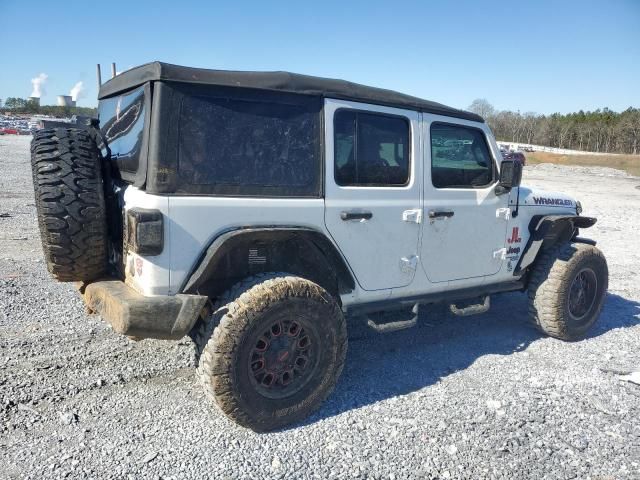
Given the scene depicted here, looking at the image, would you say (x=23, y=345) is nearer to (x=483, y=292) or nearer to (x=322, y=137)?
(x=322, y=137)

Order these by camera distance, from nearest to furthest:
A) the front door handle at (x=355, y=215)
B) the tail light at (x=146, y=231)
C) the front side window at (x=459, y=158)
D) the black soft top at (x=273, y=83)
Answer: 1. the tail light at (x=146, y=231)
2. the black soft top at (x=273, y=83)
3. the front door handle at (x=355, y=215)
4. the front side window at (x=459, y=158)

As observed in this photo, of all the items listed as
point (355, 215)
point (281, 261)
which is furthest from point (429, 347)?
point (281, 261)

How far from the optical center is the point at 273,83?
123 inches

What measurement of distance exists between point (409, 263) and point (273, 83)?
5.33ft

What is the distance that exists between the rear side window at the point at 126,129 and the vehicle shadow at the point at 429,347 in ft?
6.62

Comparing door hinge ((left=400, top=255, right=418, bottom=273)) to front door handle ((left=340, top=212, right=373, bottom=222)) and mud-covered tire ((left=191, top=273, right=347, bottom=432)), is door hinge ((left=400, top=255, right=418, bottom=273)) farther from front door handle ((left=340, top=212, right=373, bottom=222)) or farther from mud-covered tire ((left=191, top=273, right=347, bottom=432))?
mud-covered tire ((left=191, top=273, right=347, bottom=432))

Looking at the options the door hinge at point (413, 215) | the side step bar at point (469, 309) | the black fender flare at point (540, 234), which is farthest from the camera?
the black fender flare at point (540, 234)

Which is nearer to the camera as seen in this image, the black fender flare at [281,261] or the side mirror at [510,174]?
the black fender flare at [281,261]

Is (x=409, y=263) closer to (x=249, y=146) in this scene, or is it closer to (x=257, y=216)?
(x=257, y=216)

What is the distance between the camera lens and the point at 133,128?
3172 millimetres

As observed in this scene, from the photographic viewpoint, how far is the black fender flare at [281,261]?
2947 millimetres

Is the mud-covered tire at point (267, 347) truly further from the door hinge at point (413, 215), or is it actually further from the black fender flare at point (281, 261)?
the door hinge at point (413, 215)

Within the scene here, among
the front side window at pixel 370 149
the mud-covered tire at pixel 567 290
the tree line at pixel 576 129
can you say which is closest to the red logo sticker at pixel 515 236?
the mud-covered tire at pixel 567 290

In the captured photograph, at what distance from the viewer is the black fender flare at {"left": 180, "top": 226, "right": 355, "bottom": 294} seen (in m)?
2.95
